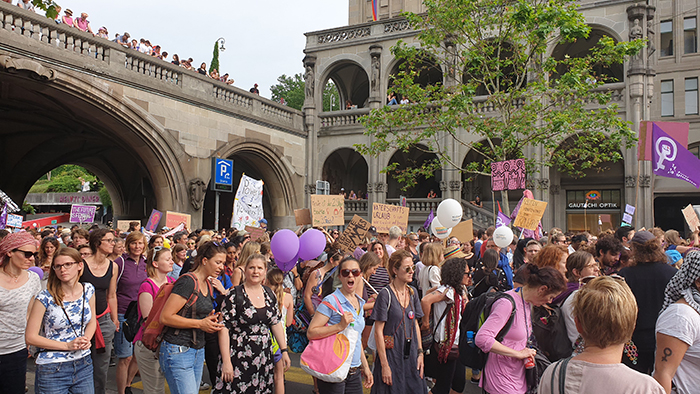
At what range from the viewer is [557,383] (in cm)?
213

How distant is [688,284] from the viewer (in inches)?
120

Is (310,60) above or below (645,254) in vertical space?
above

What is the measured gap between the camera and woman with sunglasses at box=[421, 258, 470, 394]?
4.62 m

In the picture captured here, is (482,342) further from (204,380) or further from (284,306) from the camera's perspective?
(204,380)

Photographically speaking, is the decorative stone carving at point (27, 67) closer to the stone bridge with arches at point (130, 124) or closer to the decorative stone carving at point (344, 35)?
the stone bridge with arches at point (130, 124)

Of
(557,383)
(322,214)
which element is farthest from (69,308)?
(322,214)

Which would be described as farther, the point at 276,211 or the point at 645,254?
the point at 276,211

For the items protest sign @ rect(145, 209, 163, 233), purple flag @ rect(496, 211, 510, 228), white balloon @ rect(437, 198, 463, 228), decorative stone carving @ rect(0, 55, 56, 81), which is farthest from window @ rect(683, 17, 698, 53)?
decorative stone carving @ rect(0, 55, 56, 81)

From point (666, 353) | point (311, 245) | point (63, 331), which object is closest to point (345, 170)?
point (311, 245)

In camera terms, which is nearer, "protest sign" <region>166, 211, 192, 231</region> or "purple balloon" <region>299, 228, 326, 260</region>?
"purple balloon" <region>299, 228, 326, 260</region>

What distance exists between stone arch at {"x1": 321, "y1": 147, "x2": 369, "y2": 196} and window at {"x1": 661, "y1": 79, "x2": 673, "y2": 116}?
44.5ft

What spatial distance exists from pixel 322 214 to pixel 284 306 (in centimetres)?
589

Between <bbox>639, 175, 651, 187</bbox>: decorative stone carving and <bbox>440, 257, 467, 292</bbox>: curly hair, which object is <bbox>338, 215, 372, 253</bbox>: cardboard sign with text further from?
<bbox>639, 175, 651, 187</bbox>: decorative stone carving

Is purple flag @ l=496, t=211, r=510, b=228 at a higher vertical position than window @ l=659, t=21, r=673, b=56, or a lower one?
lower
